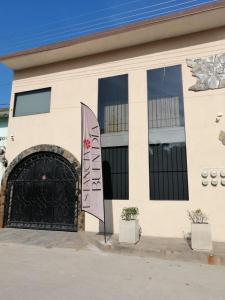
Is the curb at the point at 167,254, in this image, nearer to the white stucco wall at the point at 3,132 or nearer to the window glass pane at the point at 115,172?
the window glass pane at the point at 115,172

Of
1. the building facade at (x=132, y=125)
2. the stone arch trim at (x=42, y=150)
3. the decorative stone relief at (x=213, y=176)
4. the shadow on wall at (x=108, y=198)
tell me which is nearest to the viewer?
the decorative stone relief at (x=213, y=176)

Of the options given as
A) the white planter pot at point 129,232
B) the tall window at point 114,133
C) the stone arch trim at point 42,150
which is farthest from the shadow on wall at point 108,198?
the white planter pot at point 129,232

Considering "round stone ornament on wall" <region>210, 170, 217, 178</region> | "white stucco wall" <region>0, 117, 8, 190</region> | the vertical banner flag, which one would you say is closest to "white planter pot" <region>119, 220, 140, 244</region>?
the vertical banner flag

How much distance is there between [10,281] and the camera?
4797 millimetres

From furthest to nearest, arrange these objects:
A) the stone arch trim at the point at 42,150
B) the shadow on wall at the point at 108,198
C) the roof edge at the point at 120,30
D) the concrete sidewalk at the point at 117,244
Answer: the stone arch trim at the point at 42,150 → the shadow on wall at the point at 108,198 → the roof edge at the point at 120,30 → the concrete sidewalk at the point at 117,244

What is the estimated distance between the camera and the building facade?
8.73 metres

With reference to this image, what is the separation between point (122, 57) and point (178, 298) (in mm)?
8992

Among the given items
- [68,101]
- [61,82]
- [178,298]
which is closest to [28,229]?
[68,101]

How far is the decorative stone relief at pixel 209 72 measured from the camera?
29.7ft

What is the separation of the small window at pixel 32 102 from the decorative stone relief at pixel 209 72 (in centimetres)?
639

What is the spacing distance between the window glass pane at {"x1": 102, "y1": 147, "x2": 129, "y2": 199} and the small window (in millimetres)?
3768

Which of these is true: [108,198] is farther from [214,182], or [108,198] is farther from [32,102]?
[32,102]

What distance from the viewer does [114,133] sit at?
1009 cm

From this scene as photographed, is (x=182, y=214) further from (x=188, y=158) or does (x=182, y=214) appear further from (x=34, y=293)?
(x=34, y=293)
